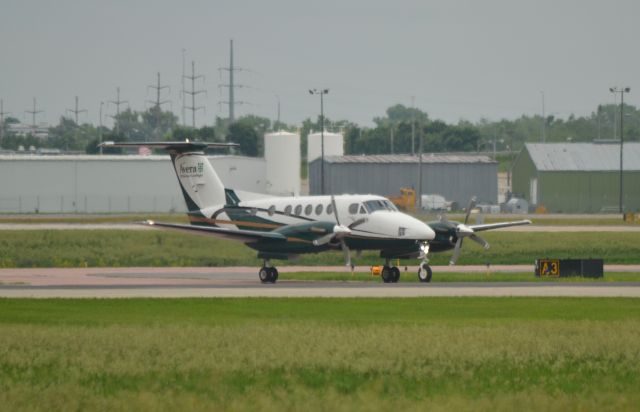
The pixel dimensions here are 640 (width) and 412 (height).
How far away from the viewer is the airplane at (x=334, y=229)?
4847 centimetres

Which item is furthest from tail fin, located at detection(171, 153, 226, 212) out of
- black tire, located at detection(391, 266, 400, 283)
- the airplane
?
black tire, located at detection(391, 266, 400, 283)

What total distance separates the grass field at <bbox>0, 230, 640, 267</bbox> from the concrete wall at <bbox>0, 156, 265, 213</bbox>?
174 ft

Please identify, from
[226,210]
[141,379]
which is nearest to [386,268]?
[226,210]

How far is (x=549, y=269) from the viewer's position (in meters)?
51.9

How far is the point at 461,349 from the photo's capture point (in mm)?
26172

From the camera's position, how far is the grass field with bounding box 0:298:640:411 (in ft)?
66.3

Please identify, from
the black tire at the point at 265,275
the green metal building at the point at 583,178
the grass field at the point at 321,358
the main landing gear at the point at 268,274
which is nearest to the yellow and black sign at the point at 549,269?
the main landing gear at the point at 268,274

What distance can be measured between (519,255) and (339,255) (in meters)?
9.79

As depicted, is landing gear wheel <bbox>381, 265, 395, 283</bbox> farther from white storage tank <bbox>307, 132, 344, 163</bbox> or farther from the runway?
white storage tank <bbox>307, 132, 344, 163</bbox>

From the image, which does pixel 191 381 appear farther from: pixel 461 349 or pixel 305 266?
pixel 305 266

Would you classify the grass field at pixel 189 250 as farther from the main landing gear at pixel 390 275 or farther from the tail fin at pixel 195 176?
the main landing gear at pixel 390 275

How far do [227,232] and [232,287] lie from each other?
14.6ft

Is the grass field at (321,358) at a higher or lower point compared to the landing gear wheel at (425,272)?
lower

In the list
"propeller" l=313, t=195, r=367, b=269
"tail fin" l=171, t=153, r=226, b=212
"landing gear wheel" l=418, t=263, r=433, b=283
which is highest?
"tail fin" l=171, t=153, r=226, b=212
